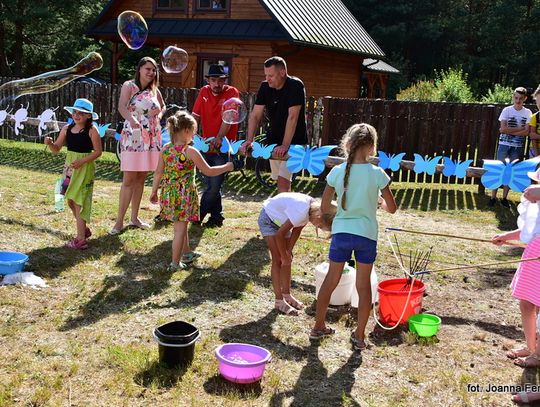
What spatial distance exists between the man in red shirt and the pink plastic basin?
361 centimetres

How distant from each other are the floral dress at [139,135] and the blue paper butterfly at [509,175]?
12.9ft

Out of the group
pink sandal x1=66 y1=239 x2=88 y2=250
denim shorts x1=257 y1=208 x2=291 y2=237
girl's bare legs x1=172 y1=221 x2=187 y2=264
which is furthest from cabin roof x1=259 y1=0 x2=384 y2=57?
denim shorts x1=257 y1=208 x2=291 y2=237

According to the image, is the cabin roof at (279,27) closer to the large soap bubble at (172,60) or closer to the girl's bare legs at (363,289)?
the large soap bubble at (172,60)

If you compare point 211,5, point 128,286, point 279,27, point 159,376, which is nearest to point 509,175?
point 128,286

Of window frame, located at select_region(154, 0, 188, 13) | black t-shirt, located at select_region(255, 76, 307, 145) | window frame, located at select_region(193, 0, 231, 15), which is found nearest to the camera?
black t-shirt, located at select_region(255, 76, 307, 145)

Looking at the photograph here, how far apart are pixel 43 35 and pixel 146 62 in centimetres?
2362

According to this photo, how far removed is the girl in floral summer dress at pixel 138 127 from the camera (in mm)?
6805

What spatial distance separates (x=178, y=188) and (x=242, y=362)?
2400 mm

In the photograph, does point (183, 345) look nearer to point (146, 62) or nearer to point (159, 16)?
point (146, 62)

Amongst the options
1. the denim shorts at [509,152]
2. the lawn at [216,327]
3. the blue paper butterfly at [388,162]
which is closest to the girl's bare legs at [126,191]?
the lawn at [216,327]

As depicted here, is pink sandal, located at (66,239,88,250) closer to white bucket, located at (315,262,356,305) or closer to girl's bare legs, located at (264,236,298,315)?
girl's bare legs, located at (264,236,298,315)

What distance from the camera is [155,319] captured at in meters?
Answer: 4.73

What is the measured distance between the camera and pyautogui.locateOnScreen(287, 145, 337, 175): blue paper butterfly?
7055 millimetres

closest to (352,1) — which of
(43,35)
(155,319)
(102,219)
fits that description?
(43,35)
